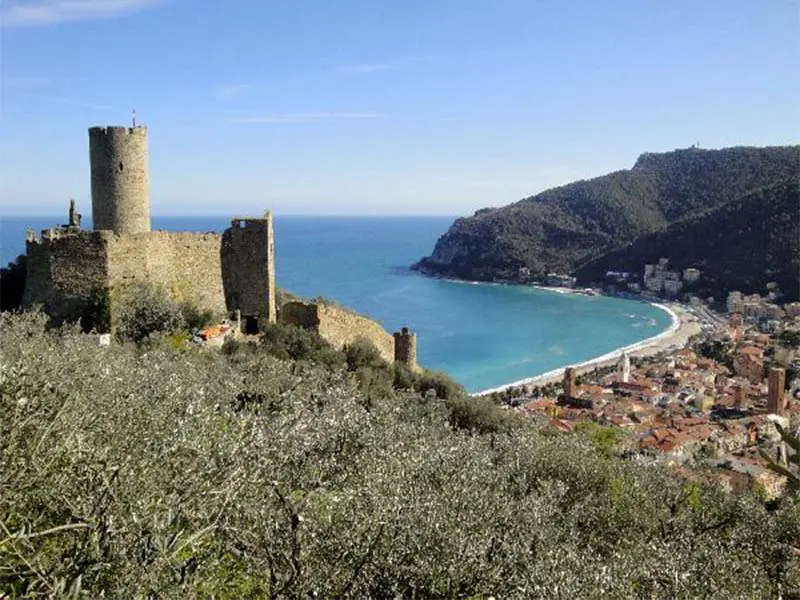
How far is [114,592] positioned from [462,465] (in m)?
4.33

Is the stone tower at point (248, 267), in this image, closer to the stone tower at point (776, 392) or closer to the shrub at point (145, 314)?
the shrub at point (145, 314)

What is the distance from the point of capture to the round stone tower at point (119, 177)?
47.4 feet

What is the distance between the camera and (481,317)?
7569 centimetres

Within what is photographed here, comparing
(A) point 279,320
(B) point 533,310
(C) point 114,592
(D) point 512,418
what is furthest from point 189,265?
(B) point 533,310

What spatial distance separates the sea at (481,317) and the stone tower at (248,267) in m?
31.6

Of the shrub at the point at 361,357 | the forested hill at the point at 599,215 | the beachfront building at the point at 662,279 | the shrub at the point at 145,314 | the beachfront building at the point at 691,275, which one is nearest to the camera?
the shrub at the point at 145,314

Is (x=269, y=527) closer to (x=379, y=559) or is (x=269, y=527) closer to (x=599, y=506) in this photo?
(x=379, y=559)

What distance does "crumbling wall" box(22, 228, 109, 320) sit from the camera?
1372 centimetres

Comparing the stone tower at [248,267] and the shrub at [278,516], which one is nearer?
the shrub at [278,516]

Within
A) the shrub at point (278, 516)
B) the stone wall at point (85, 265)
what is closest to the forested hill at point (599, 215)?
the stone wall at point (85, 265)

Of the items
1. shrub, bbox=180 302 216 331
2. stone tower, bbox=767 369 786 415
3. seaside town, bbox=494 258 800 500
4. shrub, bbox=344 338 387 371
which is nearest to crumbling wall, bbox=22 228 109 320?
shrub, bbox=180 302 216 331

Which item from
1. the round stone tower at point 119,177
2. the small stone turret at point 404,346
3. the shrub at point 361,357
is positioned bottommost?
the small stone turret at point 404,346

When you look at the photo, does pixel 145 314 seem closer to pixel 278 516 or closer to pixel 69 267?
pixel 69 267

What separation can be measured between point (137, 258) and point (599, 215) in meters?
105
